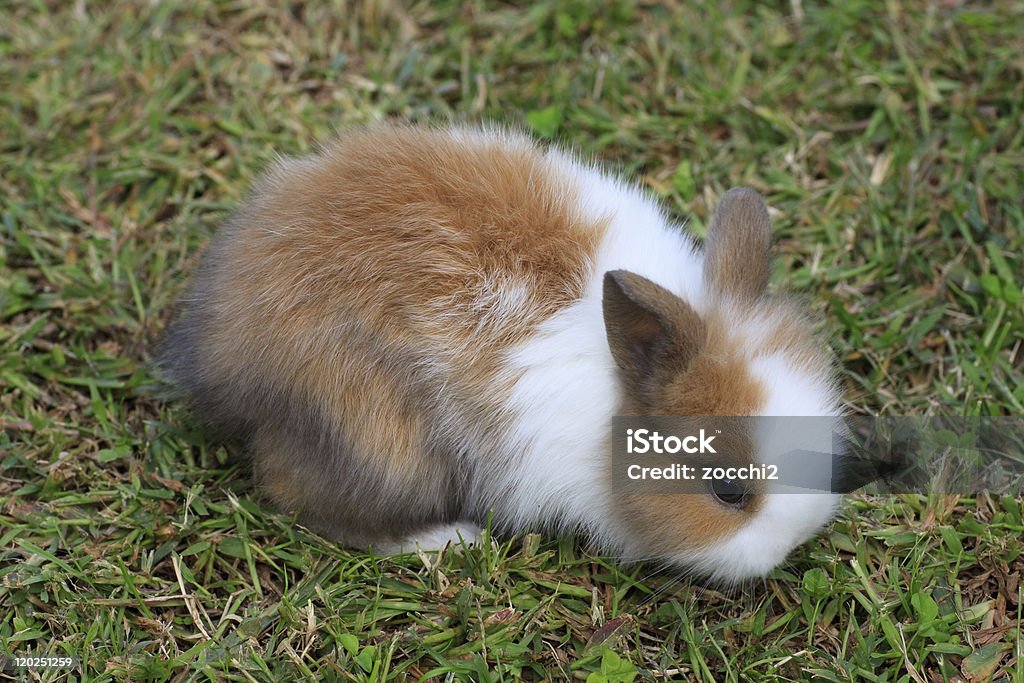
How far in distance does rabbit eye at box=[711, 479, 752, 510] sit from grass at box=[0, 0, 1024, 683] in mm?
473

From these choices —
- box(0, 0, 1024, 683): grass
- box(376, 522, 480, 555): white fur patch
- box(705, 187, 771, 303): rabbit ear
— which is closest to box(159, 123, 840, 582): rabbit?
box(705, 187, 771, 303): rabbit ear

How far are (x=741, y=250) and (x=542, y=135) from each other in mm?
1656

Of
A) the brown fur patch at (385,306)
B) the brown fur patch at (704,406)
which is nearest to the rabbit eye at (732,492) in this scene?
the brown fur patch at (704,406)

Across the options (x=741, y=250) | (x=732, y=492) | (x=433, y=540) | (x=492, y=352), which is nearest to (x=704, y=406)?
(x=732, y=492)

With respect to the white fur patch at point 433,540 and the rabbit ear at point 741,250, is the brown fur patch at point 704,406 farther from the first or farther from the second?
the white fur patch at point 433,540

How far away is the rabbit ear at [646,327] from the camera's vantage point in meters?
3.04

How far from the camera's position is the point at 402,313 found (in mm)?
3395

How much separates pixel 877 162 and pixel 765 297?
176cm

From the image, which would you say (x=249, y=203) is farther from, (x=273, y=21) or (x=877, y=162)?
(x=877, y=162)

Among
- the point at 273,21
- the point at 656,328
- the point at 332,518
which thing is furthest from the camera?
the point at 273,21

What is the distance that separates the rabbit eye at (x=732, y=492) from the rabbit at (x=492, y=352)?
2cm

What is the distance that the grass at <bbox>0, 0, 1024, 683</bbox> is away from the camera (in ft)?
11.6

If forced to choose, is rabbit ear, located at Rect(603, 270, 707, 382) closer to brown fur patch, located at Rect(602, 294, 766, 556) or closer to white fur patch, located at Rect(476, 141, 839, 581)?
brown fur patch, located at Rect(602, 294, 766, 556)

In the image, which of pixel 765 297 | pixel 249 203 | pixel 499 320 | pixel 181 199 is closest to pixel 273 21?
pixel 181 199
